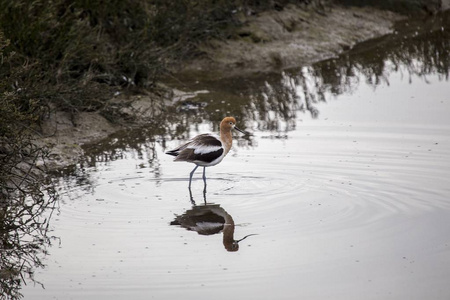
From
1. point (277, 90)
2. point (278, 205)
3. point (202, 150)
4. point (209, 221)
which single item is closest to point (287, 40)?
point (277, 90)

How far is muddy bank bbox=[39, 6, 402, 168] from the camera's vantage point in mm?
11250

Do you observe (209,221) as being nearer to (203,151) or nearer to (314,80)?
(203,151)

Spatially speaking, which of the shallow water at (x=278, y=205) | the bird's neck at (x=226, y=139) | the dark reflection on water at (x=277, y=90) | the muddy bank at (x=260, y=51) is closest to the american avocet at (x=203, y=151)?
the bird's neck at (x=226, y=139)

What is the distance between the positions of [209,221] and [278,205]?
2.51 feet

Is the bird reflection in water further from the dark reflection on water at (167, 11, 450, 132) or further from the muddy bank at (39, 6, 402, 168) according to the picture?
the dark reflection on water at (167, 11, 450, 132)

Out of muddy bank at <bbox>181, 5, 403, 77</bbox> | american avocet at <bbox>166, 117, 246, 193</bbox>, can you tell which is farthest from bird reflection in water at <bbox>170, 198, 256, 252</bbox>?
muddy bank at <bbox>181, 5, 403, 77</bbox>

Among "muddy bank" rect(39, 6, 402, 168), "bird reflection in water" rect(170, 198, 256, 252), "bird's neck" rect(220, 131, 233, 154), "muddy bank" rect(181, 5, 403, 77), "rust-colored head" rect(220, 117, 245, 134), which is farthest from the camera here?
"muddy bank" rect(181, 5, 403, 77)

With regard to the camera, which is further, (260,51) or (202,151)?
(260,51)

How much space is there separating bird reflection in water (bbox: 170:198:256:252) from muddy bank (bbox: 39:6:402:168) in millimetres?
2745

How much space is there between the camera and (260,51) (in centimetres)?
1619

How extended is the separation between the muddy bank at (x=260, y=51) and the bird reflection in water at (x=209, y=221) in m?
2.74

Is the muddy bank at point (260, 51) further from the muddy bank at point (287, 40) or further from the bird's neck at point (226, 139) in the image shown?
the bird's neck at point (226, 139)

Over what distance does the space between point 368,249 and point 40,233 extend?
3024 millimetres

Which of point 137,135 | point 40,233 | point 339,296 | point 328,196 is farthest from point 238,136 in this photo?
point 339,296
